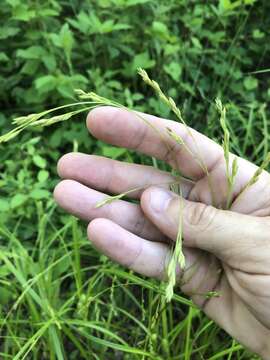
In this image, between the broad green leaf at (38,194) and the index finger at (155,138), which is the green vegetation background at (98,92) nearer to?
the broad green leaf at (38,194)

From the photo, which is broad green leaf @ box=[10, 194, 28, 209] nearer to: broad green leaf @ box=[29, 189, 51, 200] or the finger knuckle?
broad green leaf @ box=[29, 189, 51, 200]

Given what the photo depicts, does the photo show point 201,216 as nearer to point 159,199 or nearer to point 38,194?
point 159,199

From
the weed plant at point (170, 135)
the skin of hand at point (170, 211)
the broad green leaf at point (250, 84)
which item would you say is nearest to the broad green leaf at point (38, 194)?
the skin of hand at point (170, 211)

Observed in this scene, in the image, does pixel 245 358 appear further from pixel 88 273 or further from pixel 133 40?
pixel 133 40

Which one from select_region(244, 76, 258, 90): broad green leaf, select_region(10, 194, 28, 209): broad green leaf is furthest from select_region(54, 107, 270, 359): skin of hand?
select_region(244, 76, 258, 90): broad green leaf

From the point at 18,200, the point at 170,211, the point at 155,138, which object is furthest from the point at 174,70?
the point at 170,211

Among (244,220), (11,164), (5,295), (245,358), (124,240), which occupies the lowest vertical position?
(245,358)

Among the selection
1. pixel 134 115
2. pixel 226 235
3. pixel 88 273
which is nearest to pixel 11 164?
pixel 88 273

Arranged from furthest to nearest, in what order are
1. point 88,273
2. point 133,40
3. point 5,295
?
point 133,40
point 88,273
point 5,295
